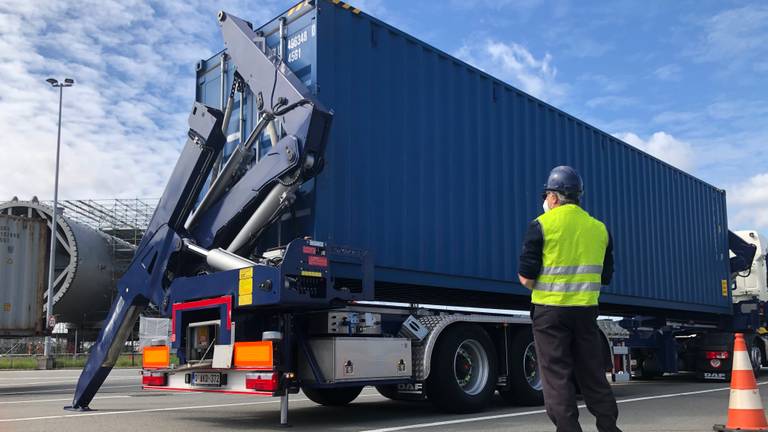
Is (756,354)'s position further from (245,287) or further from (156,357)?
(156,357)

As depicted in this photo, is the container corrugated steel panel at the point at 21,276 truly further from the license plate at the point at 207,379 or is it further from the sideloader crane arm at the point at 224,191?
the license plate at the point at 207,379

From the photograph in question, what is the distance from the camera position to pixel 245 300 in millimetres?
6781

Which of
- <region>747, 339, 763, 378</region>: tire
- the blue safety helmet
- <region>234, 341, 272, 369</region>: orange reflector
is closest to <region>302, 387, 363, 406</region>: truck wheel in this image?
<region>234, 341, 272, 369</region>: orange reflector

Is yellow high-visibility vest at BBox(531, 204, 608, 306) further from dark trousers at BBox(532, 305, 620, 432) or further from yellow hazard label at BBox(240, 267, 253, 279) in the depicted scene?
yellow hazard label at BBox(240, 267, 253, 279)

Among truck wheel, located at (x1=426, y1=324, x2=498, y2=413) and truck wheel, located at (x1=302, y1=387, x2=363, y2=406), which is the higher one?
truck wheel, located at (x1=426, y1=324, x2=498, y2=413)

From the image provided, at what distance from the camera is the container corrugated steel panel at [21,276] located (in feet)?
48.8

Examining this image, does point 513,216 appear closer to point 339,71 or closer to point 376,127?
point 376,127

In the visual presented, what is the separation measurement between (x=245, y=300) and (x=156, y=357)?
1.63m

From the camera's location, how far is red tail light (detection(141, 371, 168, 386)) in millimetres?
7625

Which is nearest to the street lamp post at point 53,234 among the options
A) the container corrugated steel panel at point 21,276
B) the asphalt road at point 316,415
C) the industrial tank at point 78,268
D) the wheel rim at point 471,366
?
the industrial tank at point 78,268

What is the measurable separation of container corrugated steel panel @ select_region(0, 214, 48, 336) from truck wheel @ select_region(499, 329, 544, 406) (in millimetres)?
10515

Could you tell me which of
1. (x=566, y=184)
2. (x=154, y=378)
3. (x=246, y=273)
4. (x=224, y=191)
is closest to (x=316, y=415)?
(x=154, y=378)

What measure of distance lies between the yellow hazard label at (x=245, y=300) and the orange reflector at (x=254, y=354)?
364 millimetres

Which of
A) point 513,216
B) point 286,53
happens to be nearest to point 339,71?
point 286,53
